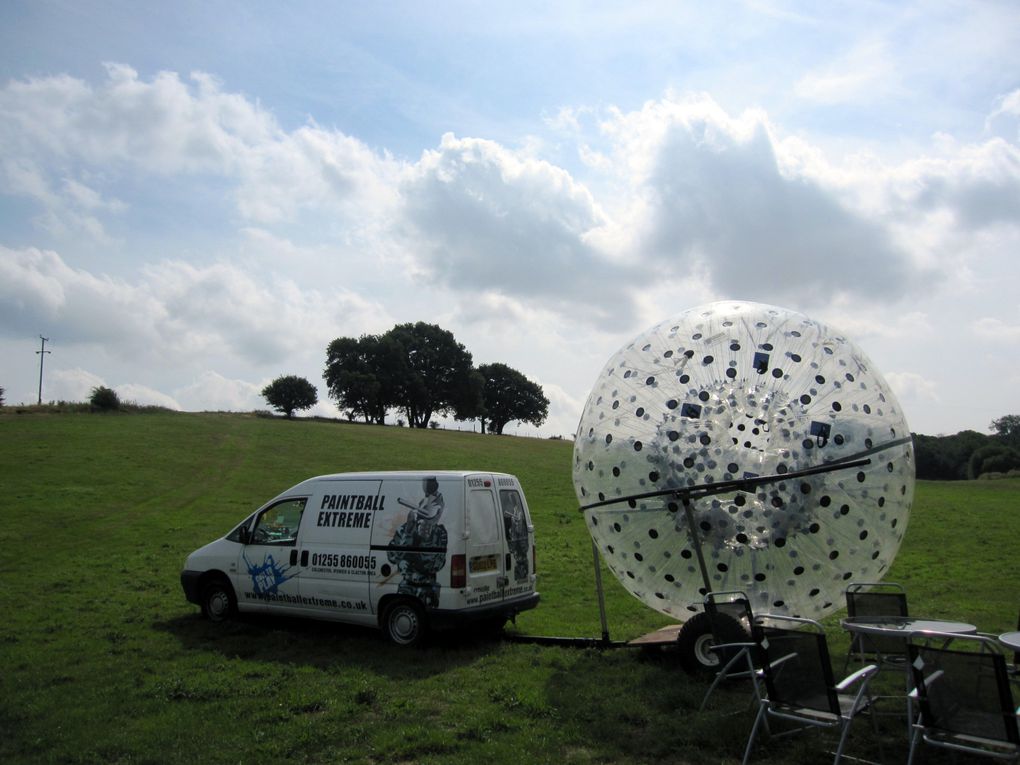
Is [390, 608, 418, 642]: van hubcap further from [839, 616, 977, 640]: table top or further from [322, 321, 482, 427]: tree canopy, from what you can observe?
[322, 321, 482, 427]: tree canopy

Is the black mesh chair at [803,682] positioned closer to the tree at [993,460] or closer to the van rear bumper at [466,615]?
the van rear bumper at [466,615]

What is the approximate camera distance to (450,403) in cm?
8731

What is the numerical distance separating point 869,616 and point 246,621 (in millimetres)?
8695

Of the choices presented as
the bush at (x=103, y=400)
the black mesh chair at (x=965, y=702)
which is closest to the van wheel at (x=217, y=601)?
the black mesh chair at (x=965, y=702)

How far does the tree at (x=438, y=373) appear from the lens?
282 ft

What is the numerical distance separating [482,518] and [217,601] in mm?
4583

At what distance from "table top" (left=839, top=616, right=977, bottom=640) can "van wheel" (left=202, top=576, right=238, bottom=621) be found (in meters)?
8.64

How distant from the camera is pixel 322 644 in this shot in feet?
35.4

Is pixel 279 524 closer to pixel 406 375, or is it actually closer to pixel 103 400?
pixel 103 400

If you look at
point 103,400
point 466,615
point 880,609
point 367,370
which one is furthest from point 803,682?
point 367,370

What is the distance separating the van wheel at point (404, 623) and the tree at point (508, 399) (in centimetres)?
8398

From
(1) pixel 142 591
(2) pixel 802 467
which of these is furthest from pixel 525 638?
Result: (1) pixel 142 591

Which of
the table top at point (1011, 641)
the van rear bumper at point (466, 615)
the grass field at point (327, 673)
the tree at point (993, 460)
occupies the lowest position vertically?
the grass field at point (327, 673)

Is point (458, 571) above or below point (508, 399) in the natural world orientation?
below
